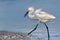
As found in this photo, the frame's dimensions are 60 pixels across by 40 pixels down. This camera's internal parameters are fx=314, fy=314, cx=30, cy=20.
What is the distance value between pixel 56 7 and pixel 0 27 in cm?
118

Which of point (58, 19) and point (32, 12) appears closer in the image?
point (32, 12)

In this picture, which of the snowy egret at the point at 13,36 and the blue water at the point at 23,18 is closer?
the snowy egret at the point at 13,36

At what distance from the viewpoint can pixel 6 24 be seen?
17.8 feet

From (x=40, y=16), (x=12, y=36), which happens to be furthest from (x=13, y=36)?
(x=40, y=16)

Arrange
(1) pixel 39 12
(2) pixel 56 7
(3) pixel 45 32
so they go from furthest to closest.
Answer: (2) pixel 56 7, (3) pixel 45 32, (1) pixel 39 12

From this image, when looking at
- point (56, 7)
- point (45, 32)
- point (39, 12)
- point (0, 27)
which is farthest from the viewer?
point (56, 7)

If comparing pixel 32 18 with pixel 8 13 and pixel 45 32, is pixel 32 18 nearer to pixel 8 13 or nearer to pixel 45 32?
pixel 45 32

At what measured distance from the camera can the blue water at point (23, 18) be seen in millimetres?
4904

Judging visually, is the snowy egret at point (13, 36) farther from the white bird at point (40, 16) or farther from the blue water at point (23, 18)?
the white bird at point (40, 16)

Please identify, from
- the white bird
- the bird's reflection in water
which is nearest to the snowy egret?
the bird's reflection in water

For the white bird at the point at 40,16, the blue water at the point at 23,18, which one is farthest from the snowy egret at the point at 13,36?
the white bird at the point at 40,16

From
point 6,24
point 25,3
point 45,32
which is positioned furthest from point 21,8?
point 45,32

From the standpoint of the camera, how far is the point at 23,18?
5.46 m

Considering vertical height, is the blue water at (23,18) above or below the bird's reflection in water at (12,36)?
above
